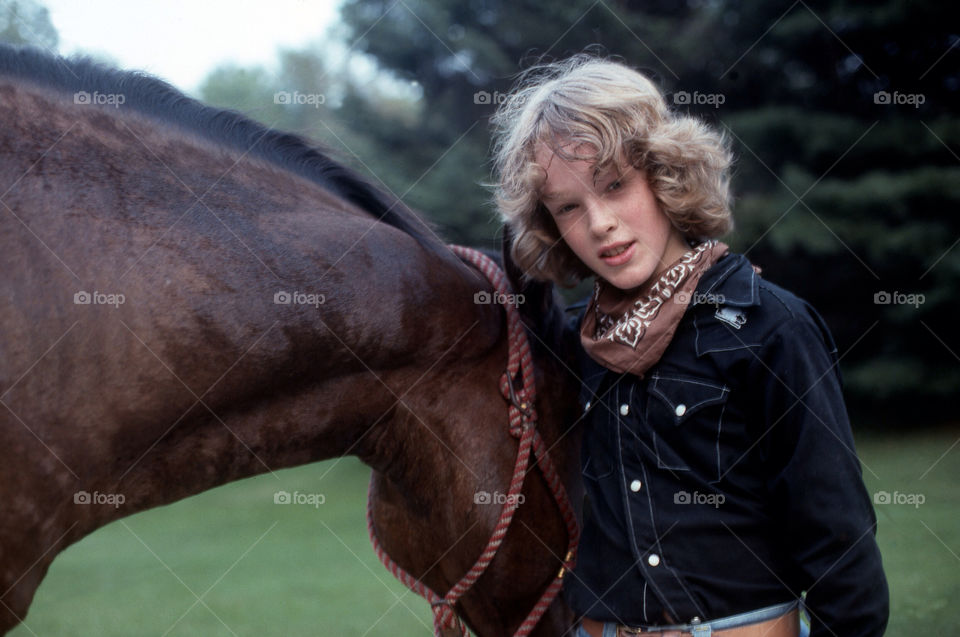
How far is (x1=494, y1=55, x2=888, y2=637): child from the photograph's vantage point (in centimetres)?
143

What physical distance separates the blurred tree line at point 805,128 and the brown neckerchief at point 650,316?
5.85 meters

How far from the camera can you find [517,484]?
1.66 m

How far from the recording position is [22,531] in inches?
49.4

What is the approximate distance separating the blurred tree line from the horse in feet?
19.1

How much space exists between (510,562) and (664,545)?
34 cm

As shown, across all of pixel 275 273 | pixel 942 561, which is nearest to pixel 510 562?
pixel 275 273

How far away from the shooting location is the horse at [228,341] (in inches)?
50.0
